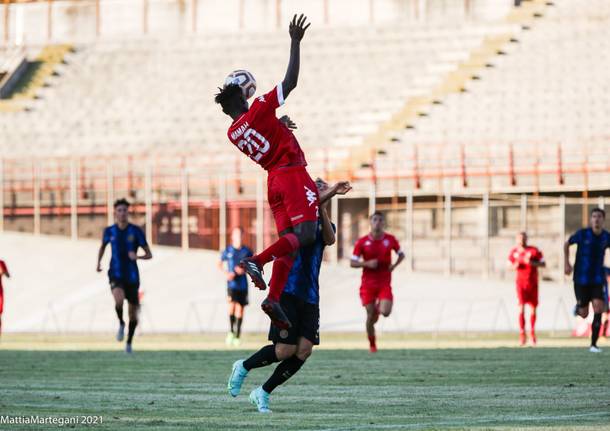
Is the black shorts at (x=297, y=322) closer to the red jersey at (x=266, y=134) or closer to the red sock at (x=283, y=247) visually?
the red sock at (x=283, y=247)

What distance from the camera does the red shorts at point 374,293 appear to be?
23.2 meters

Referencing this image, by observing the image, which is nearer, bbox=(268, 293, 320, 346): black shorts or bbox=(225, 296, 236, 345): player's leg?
bbox=(268, 293, 320, 346): black shorts

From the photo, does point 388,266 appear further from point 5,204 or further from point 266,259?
point 5,204

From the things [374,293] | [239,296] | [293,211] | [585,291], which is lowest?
[239,296]

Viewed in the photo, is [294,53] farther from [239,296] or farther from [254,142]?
[239,296]

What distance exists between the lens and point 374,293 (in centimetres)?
2331

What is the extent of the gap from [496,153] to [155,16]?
2206cm

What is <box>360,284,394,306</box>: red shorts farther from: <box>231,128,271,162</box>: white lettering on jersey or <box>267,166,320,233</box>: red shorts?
<box>231,128,271,162</box>: white lettering on jersey

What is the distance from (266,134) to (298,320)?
1507 millimetres

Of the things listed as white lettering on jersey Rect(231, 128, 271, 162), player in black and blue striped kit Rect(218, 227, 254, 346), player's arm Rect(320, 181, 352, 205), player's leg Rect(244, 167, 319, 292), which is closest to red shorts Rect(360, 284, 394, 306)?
player in black and blue striped kit Rect(218, 227, 254, 346)

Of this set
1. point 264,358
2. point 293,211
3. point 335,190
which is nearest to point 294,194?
point 293,211

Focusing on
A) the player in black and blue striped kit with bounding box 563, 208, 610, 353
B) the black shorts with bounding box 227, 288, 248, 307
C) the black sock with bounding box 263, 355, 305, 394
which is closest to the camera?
the black sock with bounding box 263, 355, 305, 394

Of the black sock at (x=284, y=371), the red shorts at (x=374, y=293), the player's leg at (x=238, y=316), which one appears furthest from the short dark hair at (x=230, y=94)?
the player's leg at (x=238, y=316)

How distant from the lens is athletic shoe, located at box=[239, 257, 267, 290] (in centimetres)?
1123
